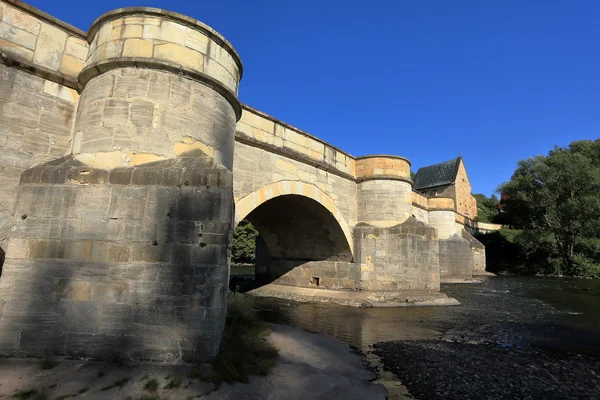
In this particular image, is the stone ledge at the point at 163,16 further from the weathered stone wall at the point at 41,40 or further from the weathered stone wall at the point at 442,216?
the weathered stone wall at the point at 442,216

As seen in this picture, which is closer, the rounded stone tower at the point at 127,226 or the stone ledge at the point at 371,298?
the rounded stone tower at the point at 127,226

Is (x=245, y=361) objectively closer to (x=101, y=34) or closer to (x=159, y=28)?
(x=159, y=28)

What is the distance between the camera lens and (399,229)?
11.1 metres

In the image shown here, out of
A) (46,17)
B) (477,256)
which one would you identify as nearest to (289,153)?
(46,17)

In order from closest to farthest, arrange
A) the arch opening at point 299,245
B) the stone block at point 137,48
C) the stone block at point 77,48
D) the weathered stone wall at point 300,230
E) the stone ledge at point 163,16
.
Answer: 1. the stone block at point 137,48
2. the stone ledge at point 163,16
3. the stone block at point 77,48
4. the weathered stone wall at point 300,230
5. the arch opening at point 299,245

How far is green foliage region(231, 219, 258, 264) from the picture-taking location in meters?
31.0

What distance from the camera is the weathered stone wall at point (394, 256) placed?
35.9 feet

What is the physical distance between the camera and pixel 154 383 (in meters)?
2.92

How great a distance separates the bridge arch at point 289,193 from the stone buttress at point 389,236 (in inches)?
29.4

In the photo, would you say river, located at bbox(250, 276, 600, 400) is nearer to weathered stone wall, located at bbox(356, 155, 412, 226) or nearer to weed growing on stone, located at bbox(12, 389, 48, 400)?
weathered stone wall, located at bbox(356, 155, 412, 226)

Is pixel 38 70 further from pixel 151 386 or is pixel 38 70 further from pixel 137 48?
pixel 151 386

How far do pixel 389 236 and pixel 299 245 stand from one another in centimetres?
313

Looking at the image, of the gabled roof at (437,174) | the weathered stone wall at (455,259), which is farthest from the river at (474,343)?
the gabled roof at (437,174)

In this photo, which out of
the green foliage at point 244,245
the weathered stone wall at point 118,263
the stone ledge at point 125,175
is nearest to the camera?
the weathered stone wall at point 118,263
